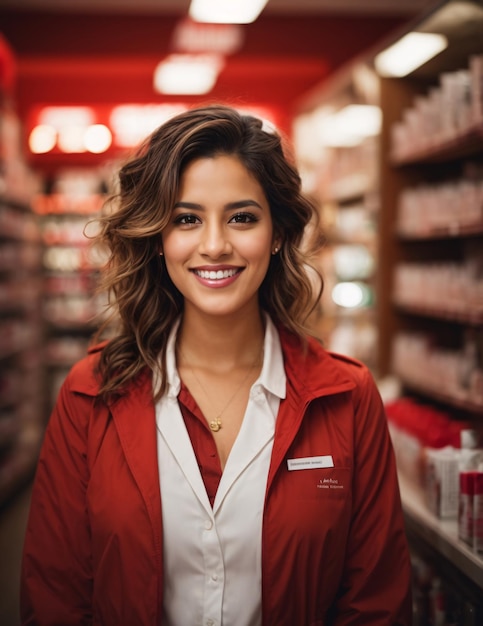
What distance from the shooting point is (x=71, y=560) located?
77.7 inches

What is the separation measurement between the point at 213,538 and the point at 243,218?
2.77ft

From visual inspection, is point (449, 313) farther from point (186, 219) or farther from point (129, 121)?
point (129, 121)

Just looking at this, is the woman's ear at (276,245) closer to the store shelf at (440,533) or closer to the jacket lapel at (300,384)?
the jacket lapel at (300,384)

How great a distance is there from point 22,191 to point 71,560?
5.55 meters

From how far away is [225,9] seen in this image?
658cm

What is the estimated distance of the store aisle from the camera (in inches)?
158

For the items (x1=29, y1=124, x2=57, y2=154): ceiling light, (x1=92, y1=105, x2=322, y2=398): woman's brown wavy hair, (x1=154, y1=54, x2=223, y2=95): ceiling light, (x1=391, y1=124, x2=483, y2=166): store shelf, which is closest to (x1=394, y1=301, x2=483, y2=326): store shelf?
(x1=391, y1=124, x2=483, y2=166): store shelf

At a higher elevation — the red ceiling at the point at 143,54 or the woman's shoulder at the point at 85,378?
the red ceiling at the point at 143,54

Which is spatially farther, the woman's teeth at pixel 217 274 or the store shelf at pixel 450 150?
the store shelf at pixel 450 150

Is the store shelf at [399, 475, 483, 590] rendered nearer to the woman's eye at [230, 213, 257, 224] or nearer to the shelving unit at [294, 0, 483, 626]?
the shelving unit at [294, 0, 483, 626]

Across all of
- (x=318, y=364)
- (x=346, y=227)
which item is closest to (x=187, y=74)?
(x=346, y=227)

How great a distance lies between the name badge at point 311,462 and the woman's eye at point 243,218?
652mm

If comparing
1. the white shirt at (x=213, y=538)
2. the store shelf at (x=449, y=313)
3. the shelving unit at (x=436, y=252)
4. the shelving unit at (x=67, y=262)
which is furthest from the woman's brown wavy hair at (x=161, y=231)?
the shelving unit at (x=67, y=262)

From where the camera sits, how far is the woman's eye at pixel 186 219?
201 cm
